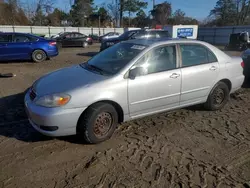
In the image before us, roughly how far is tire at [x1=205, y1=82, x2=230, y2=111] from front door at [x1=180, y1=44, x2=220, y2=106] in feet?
0.53

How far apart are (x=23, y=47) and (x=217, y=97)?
938cm

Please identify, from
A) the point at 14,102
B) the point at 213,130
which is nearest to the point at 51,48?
the point at 14,102

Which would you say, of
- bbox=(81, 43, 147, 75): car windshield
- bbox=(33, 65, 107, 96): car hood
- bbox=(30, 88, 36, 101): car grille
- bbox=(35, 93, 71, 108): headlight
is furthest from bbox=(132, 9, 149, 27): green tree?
bbox=(35, 93, 71, 108): headlight

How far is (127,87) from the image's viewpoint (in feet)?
12.1

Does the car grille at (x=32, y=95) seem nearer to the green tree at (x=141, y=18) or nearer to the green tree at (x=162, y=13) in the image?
the green tree at (x=162, y=13)

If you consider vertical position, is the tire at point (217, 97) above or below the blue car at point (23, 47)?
below

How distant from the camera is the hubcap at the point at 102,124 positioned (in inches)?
141

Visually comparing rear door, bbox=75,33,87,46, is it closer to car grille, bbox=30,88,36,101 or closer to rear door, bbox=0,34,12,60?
rear door, bbox=0,34,12,60

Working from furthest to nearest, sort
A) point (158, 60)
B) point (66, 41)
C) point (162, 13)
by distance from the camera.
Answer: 1. point (162, 13)
2. point (66, 41)
3. point (158, 60)

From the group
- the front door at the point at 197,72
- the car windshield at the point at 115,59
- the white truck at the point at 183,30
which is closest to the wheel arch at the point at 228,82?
the front door at the point at 197,72

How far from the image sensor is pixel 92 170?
2.99 meters

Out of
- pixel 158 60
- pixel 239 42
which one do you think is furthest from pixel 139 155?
pixel 239 42

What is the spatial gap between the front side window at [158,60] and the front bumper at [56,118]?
4.26 feet

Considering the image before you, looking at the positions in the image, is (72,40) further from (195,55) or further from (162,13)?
(162,13)
